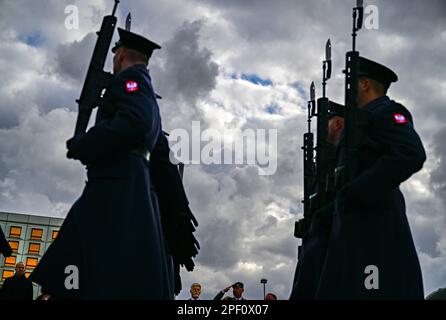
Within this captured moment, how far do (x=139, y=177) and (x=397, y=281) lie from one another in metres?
2.39

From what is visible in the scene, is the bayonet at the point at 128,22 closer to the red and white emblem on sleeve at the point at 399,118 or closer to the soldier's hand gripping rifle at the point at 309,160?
the red and white emblem on sleeve at the point at 399,118

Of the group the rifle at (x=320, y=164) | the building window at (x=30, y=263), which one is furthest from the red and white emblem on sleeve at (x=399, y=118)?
the building window at (x=30, y=263)

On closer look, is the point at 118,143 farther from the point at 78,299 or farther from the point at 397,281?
the point at 397,281

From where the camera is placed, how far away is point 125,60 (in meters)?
5.39

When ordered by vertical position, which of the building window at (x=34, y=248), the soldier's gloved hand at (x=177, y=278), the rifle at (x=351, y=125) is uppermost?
the building window at (x=34, y=248)

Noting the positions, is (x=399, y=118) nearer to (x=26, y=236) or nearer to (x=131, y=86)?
(x=131, y=86)

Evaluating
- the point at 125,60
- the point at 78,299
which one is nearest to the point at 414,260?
the point at 78,299

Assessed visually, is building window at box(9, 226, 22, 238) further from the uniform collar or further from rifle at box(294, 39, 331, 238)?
the uniform collar

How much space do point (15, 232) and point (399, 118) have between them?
50.4m

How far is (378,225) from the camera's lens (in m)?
5.12

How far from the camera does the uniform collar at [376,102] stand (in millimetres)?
5619

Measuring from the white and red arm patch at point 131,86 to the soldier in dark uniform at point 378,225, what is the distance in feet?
6.91

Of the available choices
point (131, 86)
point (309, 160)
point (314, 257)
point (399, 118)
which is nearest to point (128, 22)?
point (131, 86)

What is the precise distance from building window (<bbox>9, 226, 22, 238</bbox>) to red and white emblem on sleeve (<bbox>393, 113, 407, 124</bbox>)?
49.9 metres
